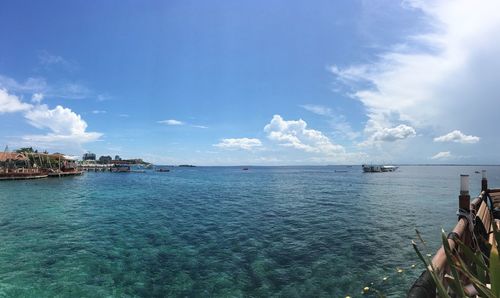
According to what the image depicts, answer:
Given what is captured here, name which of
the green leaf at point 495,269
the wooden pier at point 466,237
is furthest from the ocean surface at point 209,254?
the green leaf at point 495,269

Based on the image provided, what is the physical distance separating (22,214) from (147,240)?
15.1 metres

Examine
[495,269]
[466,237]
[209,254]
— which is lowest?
[209,254]

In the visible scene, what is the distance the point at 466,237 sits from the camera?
697cm

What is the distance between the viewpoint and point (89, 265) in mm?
12344

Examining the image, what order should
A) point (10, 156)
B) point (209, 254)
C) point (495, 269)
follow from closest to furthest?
point (495, 269) → point (209, 254) → point (10, 156)

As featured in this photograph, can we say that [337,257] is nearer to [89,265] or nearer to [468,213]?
[468,213]

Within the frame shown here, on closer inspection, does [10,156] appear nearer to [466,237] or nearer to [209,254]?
[209,254]

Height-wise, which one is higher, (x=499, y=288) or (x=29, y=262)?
(x=499, y=288)

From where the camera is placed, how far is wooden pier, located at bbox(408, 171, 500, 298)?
9.16ft

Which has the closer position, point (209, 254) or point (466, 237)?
point (466, 237)

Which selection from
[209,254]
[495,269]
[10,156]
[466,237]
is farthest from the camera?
[10,156]

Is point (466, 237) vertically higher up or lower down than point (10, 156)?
lower down

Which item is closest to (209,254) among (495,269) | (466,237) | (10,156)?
(466,237)

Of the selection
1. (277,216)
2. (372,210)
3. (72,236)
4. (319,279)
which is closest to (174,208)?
(277,216)
